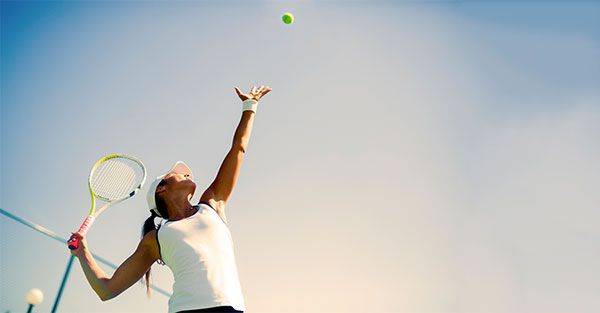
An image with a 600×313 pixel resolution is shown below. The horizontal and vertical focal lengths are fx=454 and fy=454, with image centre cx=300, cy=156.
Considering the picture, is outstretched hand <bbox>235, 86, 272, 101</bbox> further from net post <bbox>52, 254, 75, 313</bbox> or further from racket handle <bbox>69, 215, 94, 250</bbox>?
net post <bbox>52, 254, 75, 313</bbox>

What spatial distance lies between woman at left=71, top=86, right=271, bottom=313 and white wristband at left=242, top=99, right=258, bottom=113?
0.26 m

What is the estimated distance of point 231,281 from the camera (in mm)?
2484

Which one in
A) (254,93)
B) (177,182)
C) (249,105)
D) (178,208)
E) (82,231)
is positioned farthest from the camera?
(254,93)

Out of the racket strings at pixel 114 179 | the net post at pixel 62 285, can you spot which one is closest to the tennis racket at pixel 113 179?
the racket strings at pixel 114 179

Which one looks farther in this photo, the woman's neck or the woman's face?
the woman's face

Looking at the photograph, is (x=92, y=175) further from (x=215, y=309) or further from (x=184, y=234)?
(x=215, y=309)

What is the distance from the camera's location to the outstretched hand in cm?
361

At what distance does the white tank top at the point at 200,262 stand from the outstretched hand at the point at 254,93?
1.21 meters

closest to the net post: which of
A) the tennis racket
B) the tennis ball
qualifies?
the tennis racket

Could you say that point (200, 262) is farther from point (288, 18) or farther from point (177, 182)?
point (288, 18)

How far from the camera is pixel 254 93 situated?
369cm

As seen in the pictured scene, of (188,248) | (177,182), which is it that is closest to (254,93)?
(177,182)

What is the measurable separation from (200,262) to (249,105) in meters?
1.40

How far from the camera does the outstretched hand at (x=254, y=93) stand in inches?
142
